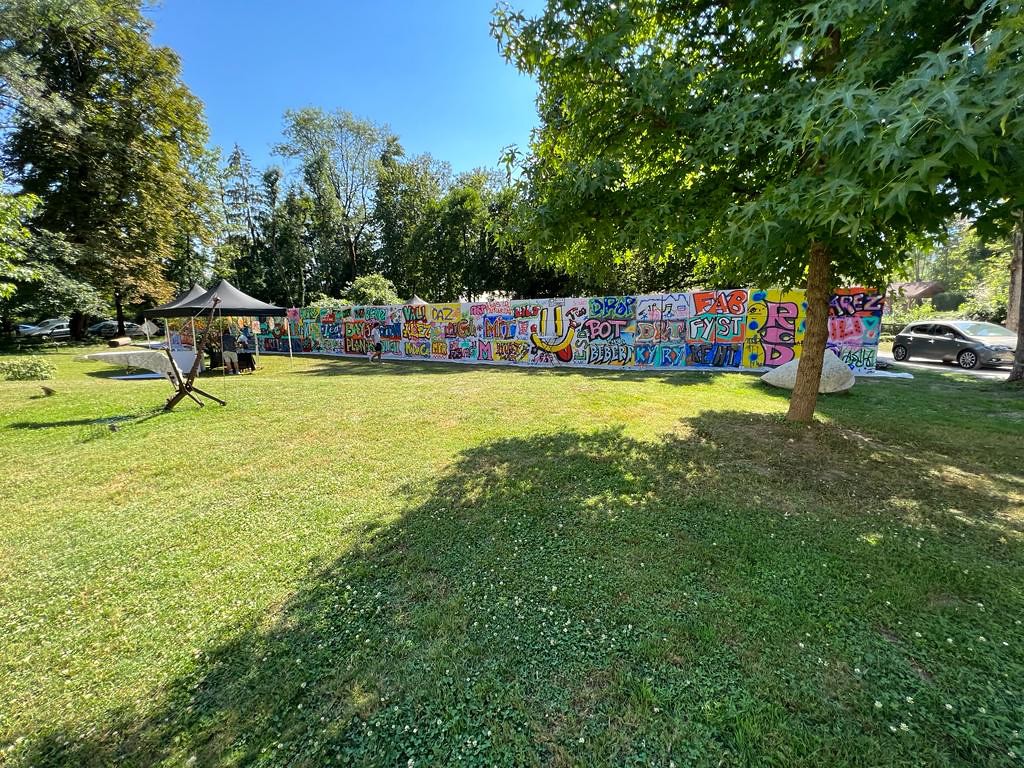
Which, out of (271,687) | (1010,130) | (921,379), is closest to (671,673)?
(271,687)

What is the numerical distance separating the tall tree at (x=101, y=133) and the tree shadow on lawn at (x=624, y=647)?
80.5ft

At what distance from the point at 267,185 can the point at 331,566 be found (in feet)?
129

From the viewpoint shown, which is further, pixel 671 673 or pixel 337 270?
pixel 337 270

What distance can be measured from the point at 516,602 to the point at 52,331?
3954 cm

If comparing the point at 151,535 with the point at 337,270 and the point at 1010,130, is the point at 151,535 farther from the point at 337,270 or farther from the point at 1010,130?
the point at 337,270

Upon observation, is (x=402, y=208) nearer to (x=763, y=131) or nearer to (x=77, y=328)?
(x=77, y=328)

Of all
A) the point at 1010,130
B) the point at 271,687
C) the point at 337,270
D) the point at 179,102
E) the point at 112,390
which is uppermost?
the point at 179,102

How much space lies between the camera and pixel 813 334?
516 centimetres

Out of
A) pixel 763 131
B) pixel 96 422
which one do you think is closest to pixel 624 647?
pixel 763 131

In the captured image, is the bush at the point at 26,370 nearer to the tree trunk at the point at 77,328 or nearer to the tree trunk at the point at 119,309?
the tree trunk at the point at 119,309

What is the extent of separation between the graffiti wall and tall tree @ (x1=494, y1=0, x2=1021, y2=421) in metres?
5.73

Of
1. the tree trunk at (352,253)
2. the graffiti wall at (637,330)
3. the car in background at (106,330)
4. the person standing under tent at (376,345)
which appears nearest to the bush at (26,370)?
the person standing under tent at (376,345)

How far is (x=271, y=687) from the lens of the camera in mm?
1896

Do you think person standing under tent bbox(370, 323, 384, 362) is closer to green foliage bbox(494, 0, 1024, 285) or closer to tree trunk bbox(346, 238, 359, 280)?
green foliage bbox(494, 0, 1024, 285)
